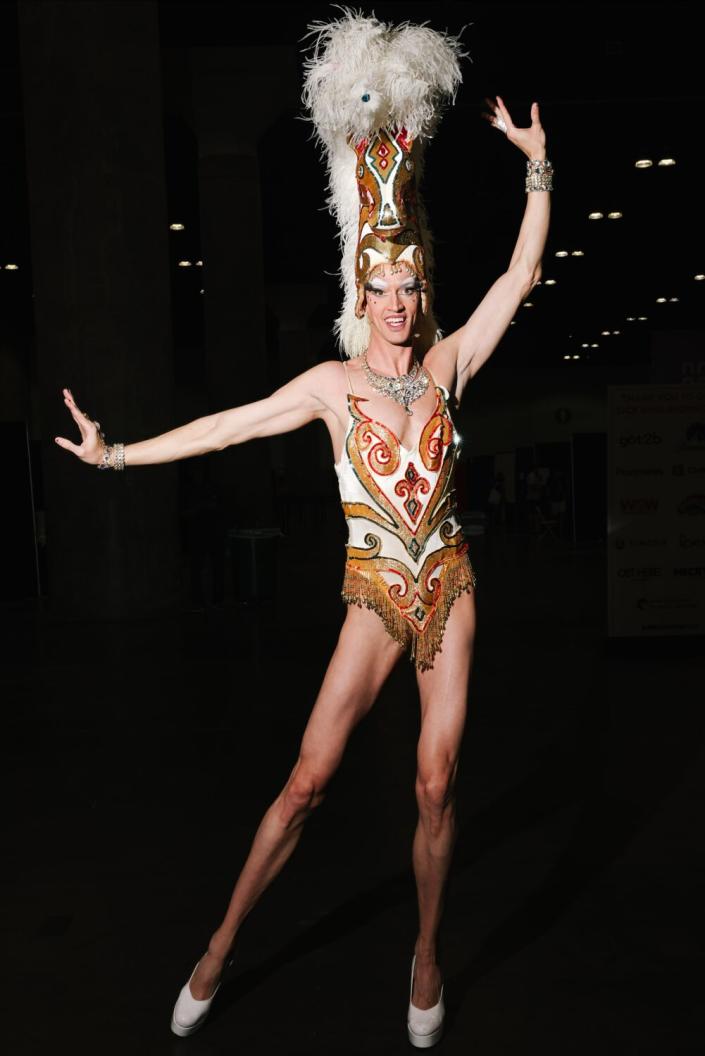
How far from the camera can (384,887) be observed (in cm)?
427

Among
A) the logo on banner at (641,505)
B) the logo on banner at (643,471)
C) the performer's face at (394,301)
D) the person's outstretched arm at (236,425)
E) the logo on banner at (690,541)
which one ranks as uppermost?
the performer's face at (394,301)

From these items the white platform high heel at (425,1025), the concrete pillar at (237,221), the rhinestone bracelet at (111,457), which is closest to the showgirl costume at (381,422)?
the rhinestone bracelet at (111,457)

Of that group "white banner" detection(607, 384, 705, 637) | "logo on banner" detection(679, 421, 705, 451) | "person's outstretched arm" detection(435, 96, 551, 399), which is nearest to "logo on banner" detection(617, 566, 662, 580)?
"white banner" detection(607, 384, 705, 637)

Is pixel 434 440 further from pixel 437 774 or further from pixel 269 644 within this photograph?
pixel 269 644

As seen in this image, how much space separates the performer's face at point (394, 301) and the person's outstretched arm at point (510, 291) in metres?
0.18

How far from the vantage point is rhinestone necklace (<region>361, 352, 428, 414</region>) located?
3.22 m

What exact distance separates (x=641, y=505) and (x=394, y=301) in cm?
607

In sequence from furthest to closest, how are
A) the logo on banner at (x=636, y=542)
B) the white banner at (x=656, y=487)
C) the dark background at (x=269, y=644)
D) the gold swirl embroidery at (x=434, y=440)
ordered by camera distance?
1. the logo on banner at (x=636, y=542)
2. the white banner at (x=656, y=487)
3. the dark background at (x=269, y=644)
4. the gold swirl embroidery at (x=434, y=440)

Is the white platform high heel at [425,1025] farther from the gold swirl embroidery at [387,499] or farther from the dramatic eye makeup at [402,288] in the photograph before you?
the dramatic eye makeup at [402,288]

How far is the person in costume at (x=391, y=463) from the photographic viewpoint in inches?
125

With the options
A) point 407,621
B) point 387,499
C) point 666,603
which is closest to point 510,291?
point 387,499

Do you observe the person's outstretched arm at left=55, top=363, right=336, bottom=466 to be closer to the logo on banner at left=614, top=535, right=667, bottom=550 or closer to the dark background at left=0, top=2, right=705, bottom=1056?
the dark background at left=0, top=2, right=705, bottom=1056

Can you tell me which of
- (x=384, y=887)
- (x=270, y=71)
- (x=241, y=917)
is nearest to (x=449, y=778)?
(x=241, y=917)

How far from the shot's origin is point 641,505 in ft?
29.0
